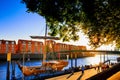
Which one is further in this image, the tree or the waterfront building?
the waterfront building

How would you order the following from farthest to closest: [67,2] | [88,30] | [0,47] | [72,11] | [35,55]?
Answer: [35,55] → [0,47] → [88,30] → [72,11] → [67,2]

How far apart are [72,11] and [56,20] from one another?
42.6 inches

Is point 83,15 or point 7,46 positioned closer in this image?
point 83,15

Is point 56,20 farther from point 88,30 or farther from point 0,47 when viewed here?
point 0,47

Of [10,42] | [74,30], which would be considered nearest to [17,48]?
[10,42]

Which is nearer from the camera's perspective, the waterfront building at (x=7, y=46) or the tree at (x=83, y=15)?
the tree at (x=83, y=15)

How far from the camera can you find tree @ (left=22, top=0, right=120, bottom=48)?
41.2ft

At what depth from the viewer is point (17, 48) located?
143 m

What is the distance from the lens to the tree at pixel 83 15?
494 inches

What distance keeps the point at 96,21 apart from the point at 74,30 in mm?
2186

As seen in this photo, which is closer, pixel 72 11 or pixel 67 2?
pixel 67 2

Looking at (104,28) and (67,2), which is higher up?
(67,2)

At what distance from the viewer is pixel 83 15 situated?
13.2 metres

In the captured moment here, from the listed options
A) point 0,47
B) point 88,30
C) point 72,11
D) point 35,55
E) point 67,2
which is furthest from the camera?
point 35,55
